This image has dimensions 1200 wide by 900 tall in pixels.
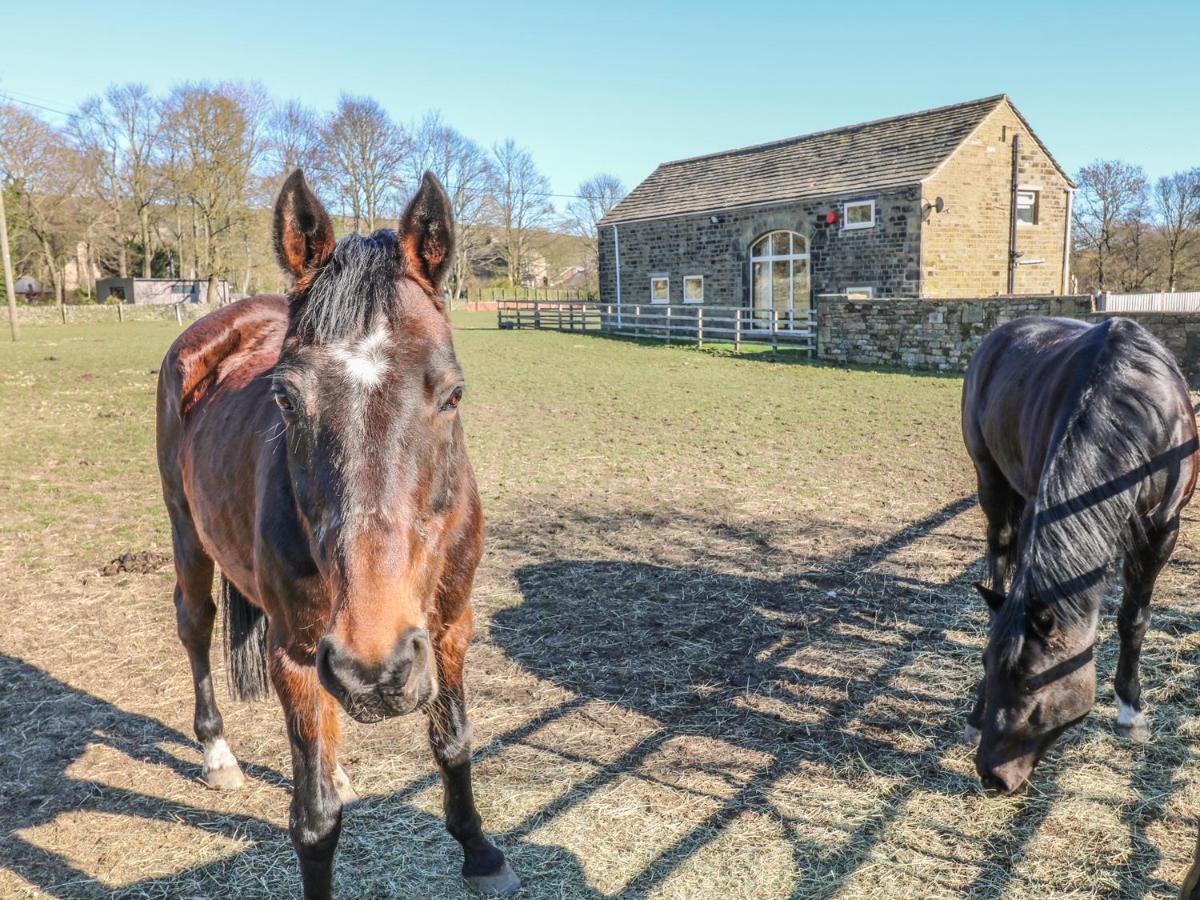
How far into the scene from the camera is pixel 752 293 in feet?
80.9

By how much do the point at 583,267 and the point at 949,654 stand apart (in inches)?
2470

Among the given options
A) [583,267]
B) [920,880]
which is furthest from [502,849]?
[583,267]

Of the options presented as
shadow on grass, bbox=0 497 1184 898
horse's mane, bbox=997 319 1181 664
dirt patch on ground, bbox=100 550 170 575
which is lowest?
shadow on grass, bbox=0 497 1184 898

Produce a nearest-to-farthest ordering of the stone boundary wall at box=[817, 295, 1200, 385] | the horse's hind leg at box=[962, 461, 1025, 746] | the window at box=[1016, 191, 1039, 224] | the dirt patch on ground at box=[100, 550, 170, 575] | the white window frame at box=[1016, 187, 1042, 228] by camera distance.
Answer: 1. the horse's hind leg at box=[962, 461, 1025, 746]
2. the dirt patch on ground at box=[100, 550, 170, 575]
3. the stone boundary wall at box=[817, 295, 1200, 385]
4. the white window frame at box=[1016, 187, 1042, 228]
5. the window at box=[1016, 191, 1039, 224]

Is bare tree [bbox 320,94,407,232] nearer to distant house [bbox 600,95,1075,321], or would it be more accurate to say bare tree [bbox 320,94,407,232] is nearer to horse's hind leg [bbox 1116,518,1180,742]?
distant house [bbox 600,95,1075,321]

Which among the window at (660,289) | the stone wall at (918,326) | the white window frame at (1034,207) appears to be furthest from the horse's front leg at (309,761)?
the window at (660,289)

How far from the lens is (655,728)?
3523 mm

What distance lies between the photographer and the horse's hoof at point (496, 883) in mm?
2586

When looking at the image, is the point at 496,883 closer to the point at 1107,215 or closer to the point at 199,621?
the point at 199,621

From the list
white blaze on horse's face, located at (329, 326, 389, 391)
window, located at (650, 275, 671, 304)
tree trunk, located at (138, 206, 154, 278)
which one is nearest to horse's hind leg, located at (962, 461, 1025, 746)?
white blaze on horse's face, located at (329, 326, 389, 391)

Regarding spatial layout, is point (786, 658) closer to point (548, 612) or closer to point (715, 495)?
point (548, 612)

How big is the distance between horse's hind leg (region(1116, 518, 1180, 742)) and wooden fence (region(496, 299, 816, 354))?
53.9 ft

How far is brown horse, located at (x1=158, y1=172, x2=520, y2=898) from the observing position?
166 cm

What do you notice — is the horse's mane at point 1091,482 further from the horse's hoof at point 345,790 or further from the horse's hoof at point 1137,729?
the horse's hoof at point 345,790
